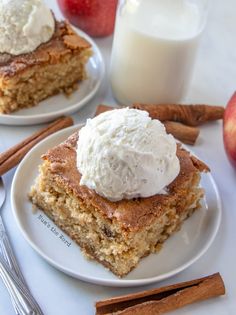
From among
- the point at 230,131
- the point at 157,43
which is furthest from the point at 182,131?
the point at 157,43

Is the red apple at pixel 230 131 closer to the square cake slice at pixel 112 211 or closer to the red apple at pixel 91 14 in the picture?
the square cake slice at pixel 112 211

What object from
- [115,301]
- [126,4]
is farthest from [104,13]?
[115,301]

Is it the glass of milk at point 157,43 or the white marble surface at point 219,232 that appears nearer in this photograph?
the white marble surface at point 219,232

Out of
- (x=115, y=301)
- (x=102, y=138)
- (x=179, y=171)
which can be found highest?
(x=102, y=138)

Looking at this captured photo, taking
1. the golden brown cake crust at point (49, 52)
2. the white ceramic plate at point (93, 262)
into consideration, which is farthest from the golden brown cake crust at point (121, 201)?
the golden brown cake crust at point (49, 52)

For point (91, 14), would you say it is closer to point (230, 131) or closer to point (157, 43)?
point (157, 43)

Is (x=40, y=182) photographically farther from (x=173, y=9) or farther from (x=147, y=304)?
(x=173, y=9)
